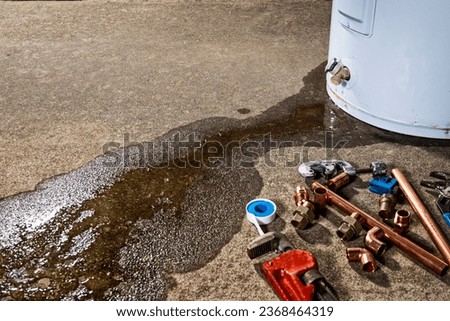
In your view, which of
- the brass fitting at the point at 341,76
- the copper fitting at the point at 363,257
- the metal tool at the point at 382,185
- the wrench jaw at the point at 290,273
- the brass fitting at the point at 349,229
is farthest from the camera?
the brass fitting at the point at 341,76

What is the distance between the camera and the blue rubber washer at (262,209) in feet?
6.47

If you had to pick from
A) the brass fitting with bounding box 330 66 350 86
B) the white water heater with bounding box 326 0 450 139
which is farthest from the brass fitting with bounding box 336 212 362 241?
the brass fitting with bounding box 330 66 350 86

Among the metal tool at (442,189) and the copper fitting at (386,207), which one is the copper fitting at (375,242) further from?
the metal tool at (442,189)

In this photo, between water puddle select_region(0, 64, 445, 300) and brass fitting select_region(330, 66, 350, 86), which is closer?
water puddle select_region(0, 64, 445, 300)

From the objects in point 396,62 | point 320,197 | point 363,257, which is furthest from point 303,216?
point 396,62

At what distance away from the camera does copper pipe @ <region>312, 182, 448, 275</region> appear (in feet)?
5.69

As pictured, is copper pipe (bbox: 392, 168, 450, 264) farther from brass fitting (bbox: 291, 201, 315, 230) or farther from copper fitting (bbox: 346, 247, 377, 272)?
brass fitting (bbox: 291, 201, 315, 230)

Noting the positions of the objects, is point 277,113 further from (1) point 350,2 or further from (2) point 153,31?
(2) point 153,31

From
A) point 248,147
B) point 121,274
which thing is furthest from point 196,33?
point 121,274

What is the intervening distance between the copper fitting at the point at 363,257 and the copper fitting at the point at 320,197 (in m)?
0.27

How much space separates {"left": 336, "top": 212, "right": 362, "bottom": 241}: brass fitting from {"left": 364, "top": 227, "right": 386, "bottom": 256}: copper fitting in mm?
51

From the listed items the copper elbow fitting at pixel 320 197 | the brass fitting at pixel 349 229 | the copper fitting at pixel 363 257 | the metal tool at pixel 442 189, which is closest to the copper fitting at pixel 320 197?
the copper elbow fitting at pixel 320 197

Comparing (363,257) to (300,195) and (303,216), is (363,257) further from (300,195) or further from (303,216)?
(300,195)

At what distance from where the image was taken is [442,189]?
2.06 meters
